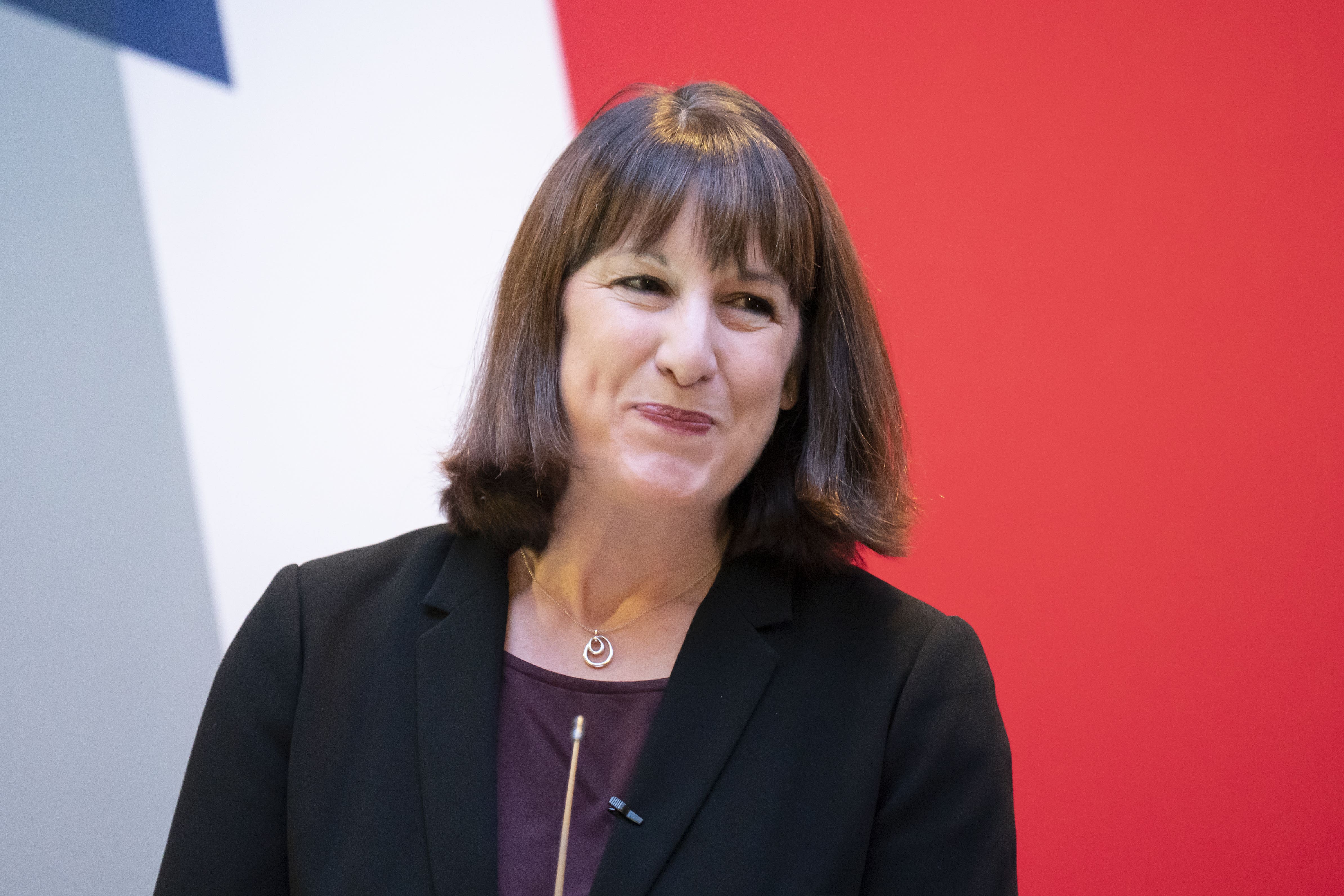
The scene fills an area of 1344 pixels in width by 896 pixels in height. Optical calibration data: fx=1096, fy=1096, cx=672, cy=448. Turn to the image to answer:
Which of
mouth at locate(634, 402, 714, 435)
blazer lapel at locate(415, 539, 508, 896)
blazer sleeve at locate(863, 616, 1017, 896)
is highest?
mouth at locate(634, 402, 714, 435)

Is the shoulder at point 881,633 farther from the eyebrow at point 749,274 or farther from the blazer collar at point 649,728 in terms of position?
the eyebrow at point 749,274

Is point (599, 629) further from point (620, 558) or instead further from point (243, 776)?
point (243, 776)

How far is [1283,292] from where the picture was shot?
1585 mm

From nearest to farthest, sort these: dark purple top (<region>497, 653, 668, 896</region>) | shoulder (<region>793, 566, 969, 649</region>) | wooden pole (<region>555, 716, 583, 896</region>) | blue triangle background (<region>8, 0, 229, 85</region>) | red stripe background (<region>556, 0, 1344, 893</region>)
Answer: wooden pole (<region>555, 716, 583, 896</region>)
dark purple top (<region>497, 653, 668, 896</region>)
shoulder (<region>793, 566, 969, 649</region>)
red stripe background (<region>556, 0, 1344, 893</region>)
blue triangle background (<region>8, 0, 229, 85</region>)

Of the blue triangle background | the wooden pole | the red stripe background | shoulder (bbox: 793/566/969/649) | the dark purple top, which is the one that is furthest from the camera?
the blue triangle background

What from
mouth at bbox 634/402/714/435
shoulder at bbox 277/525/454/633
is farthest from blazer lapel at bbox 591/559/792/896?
shoulder at bbox 277/525/454/633

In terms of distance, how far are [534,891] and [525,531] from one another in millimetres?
431

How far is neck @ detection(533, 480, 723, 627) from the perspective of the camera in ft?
4.34

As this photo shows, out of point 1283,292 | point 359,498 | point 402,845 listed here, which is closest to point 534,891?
point 402,845

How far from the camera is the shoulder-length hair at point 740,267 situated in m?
1.21

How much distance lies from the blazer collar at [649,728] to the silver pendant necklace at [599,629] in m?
0.04

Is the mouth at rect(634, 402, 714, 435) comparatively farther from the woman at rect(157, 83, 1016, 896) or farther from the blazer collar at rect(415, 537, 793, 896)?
the blazer collar at rect(415, 537, 793, 896)

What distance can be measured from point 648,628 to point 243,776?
0.50 m

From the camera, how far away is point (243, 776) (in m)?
1.27
